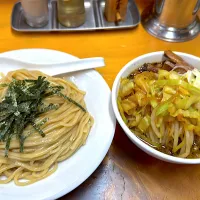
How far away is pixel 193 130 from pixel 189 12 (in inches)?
30.7

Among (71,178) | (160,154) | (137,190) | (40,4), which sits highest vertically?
(40,4)

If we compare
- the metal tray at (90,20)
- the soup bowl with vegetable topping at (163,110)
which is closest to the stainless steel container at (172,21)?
the metal tray at (90,20)

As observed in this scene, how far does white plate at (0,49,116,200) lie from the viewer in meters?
0.84

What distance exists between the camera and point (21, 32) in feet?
4.66

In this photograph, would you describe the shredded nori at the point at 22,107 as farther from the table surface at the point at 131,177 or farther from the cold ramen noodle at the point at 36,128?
the table surface at the point at 131,177

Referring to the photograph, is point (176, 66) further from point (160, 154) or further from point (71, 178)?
point (71, 178)

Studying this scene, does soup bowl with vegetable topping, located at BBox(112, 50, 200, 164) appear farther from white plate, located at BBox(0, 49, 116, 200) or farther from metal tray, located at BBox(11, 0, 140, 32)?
metal tray, located at BBox(11, 0, 140, 32)

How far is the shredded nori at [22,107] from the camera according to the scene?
3.02 feet

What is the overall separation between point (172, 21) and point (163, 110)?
75 centimetres

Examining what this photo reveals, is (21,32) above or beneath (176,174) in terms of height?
above

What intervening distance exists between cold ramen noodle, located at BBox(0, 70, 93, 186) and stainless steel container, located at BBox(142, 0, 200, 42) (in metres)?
0.70

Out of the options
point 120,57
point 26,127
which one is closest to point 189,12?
point 120,57

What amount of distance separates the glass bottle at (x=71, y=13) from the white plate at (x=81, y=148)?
1.04ft

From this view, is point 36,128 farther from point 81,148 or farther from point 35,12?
point 35,12
